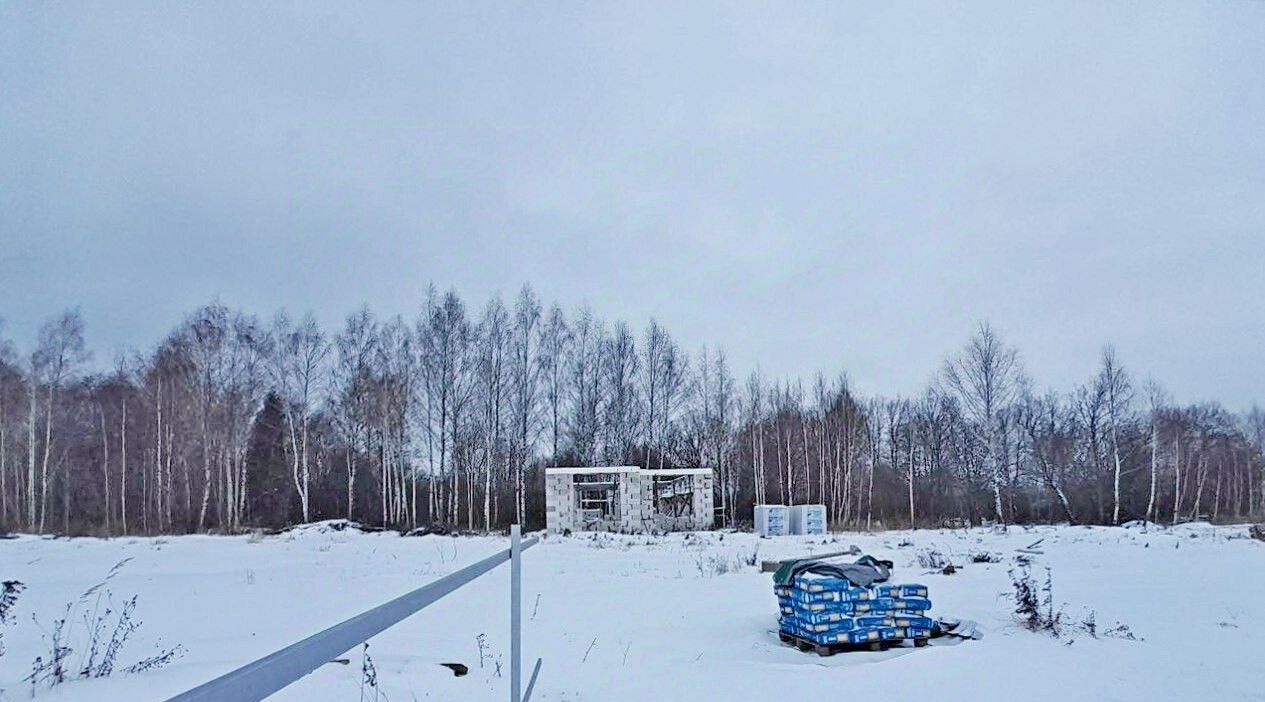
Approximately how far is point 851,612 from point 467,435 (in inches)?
1205

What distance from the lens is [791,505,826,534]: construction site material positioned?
105 feet

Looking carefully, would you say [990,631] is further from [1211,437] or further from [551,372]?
[1211,437]

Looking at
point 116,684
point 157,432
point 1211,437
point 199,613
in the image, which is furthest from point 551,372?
point 1211,437

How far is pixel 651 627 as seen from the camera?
10758 millimetres

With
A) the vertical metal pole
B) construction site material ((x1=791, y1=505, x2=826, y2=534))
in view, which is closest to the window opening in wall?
construction site material ((x1=791, y1=505, x2=826, y2=534))

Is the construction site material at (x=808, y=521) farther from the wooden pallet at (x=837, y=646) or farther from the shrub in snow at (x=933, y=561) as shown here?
the wooden pallet at (x=837, y=646)

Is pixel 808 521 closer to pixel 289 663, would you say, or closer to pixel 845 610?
pixel 845 610

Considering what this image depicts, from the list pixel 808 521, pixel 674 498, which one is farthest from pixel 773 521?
pixel 674 498

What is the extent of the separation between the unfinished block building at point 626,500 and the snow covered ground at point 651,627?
12.6m

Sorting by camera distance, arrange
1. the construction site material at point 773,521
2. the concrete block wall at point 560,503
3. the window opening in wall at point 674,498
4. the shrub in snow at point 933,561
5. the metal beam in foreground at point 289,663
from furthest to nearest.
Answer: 1. the window opening in wall at point 674,498
2. the concrete block wall at point 560,503
3. the construction site material at point 773,521
4. the shrub in snow at point 933,561
5. the metal beam in foreground at point 289,663

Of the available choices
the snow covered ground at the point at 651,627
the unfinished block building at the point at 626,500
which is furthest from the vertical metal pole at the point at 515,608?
the unfinished block building at the point at 626,500

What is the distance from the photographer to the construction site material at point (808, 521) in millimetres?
31938

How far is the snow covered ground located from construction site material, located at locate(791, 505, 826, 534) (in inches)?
416

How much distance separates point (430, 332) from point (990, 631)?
107ft
